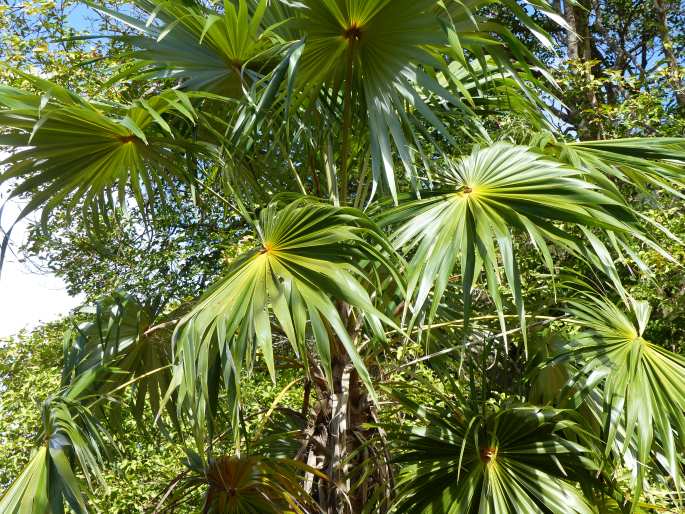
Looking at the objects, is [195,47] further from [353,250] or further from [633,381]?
[633,381]

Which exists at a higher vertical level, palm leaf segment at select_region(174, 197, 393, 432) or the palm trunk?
palm leaf segment at select_region(174, 197, 393, 432)

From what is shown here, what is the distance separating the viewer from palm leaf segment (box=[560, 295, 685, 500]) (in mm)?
2738

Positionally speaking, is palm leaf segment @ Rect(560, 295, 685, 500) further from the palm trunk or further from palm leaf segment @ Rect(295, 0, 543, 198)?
palm leaf segment @ Rect(295, 0, 543, 198)

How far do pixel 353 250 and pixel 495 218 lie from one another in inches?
19.9

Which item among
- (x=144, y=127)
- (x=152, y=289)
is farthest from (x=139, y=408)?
(x=152, y=289)

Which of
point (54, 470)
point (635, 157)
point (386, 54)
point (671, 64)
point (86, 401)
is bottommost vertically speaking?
point (54, 470)

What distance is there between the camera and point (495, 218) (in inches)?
104

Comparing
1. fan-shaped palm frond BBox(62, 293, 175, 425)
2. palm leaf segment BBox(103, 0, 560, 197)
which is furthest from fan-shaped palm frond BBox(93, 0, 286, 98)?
fan-shaped palm frond BBox(62, 293, 175, 425)

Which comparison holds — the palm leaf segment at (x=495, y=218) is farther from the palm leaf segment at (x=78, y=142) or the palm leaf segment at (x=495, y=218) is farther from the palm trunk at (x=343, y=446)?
the palm leaf segment at (x=78, y=142)

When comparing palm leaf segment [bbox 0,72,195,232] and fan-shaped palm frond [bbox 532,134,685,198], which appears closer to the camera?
palm leaf segment [bbox 0,72,195,232]

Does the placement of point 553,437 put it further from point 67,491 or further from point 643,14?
point 643,14

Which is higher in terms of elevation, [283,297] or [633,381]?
[283,297]

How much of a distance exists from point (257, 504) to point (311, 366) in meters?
0.59

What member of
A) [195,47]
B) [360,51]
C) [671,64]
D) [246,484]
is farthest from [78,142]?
[671,64]
